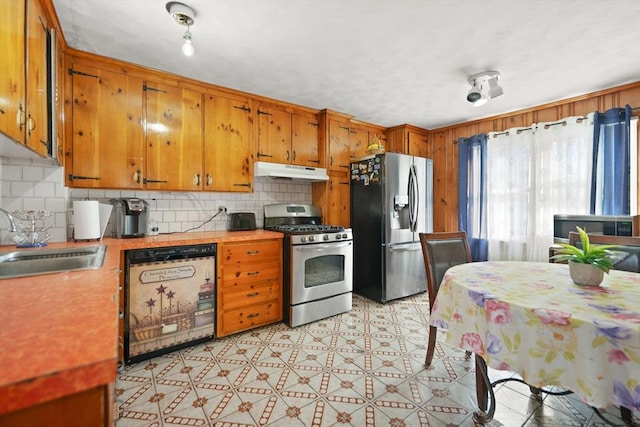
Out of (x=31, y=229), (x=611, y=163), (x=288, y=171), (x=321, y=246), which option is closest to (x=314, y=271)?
(x=321, y=246)

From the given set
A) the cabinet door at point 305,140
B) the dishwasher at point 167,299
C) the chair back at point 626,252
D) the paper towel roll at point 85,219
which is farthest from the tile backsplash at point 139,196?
the chair back at point 626,252

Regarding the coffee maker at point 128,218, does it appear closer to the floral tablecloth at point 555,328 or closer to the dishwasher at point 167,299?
the dishwasher at point 167,299

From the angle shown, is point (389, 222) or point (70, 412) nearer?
point (70, 412)

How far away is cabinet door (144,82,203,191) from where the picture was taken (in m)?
2.49

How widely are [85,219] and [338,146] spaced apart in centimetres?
274

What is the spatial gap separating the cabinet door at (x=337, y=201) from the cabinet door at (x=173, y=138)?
160 centimetres

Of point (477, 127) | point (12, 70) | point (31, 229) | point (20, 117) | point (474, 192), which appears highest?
point (477, 127)

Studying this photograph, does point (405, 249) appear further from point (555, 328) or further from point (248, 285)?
point (555, 328)

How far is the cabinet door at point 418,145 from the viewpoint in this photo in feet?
13.9

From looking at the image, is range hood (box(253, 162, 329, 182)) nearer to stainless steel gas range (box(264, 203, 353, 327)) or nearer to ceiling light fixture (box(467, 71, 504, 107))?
stainless steel gas range (box(264, 203, 353, 327))

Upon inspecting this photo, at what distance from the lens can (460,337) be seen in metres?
1.36

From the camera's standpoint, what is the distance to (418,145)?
14.2 ft

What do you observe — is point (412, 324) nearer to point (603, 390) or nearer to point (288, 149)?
point (603, 390)

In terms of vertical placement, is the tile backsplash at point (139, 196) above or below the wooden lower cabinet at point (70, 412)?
above
